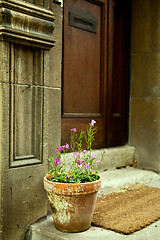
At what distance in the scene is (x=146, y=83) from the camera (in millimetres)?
4207

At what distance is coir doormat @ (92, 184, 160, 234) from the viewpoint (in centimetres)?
231

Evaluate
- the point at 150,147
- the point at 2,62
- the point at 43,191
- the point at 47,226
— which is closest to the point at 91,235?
the point at 47,226

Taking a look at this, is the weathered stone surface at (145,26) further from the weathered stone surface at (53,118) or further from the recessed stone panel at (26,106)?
the recessed stone panel at (26,106)

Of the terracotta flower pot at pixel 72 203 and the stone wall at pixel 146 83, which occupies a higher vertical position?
the stone wall at pixel 146 83

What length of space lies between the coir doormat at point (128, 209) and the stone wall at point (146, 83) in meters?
0.91

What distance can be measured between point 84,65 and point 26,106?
5.05 feet

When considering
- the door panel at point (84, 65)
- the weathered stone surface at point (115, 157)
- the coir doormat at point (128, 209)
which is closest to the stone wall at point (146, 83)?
the weathered stone surface at point (115, 157)

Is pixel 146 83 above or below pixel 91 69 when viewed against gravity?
below

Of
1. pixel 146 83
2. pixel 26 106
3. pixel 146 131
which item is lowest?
pixel 146 131

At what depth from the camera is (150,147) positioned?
13.7ft

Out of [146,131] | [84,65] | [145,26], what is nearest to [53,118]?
[84,65]

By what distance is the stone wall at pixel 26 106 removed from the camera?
85.7 inches

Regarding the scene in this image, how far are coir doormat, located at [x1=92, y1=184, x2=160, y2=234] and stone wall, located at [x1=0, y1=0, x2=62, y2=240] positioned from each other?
1.75 ft

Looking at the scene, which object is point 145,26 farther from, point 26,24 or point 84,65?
point 26,24
